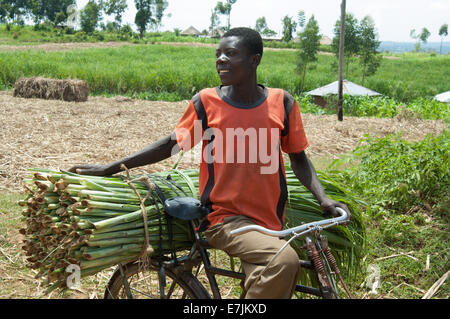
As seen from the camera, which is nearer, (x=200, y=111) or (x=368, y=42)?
(x=200, y=111)

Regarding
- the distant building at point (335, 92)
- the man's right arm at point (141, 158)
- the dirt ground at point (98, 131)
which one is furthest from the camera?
the distant building at point (335, 92)

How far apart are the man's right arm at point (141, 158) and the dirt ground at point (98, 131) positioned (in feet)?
10.8

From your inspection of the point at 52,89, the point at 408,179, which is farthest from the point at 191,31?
the point at 408,179

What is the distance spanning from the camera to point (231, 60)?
2045 mm

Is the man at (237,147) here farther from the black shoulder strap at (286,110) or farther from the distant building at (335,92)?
the distant building at (335,92)

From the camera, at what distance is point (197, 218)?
2084 mm

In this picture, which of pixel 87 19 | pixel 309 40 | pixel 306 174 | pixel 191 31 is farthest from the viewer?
pixel 191 31

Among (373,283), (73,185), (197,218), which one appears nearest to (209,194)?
(197,218)

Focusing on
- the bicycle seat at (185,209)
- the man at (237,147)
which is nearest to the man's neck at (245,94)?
the man at (237,147)

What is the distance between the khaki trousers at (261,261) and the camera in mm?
1782

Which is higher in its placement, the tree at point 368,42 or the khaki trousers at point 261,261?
the tree at point 368,42

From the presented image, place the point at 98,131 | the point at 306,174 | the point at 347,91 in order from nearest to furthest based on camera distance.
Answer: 1. the point at 306,174
2. the point at 98,131
3. the point at 347,91

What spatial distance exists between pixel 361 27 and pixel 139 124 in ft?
33.1

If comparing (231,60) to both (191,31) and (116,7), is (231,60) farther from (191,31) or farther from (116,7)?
(191,31)
